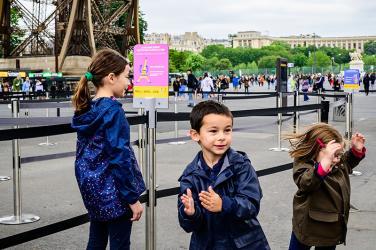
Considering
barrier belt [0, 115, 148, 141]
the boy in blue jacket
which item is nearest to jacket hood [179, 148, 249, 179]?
the boy in blue jacket

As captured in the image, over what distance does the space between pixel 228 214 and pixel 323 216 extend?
112 centimetres

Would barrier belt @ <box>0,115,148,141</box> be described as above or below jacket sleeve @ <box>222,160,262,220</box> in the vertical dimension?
above

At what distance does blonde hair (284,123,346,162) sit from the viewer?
3857 mm

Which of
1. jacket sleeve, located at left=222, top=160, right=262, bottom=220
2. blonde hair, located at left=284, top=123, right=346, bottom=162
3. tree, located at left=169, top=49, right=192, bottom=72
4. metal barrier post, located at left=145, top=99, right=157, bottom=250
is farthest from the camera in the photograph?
tree, located at left=169, top=49, right=192, bottom=72

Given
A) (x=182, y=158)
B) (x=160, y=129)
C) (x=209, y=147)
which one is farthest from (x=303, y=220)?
(x=160, y=129)

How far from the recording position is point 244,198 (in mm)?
3084

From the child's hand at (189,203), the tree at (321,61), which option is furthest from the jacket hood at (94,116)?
the tree at (321,61)

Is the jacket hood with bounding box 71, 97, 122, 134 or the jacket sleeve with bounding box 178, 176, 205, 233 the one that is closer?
the jacket sleeve with bounding box 178, 176, 205, 233

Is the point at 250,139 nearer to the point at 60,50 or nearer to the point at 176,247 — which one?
the point at 176,247

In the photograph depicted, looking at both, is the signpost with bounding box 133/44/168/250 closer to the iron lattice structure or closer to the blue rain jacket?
the blue rain jacket

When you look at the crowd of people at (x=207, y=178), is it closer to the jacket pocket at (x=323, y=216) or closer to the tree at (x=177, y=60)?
the jacket pocket at (x=323, y=216)

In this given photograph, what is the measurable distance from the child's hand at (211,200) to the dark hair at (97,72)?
118 centimetres

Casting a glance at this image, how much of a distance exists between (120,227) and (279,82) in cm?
1638

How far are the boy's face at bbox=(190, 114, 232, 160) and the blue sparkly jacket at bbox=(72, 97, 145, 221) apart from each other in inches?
24.2
